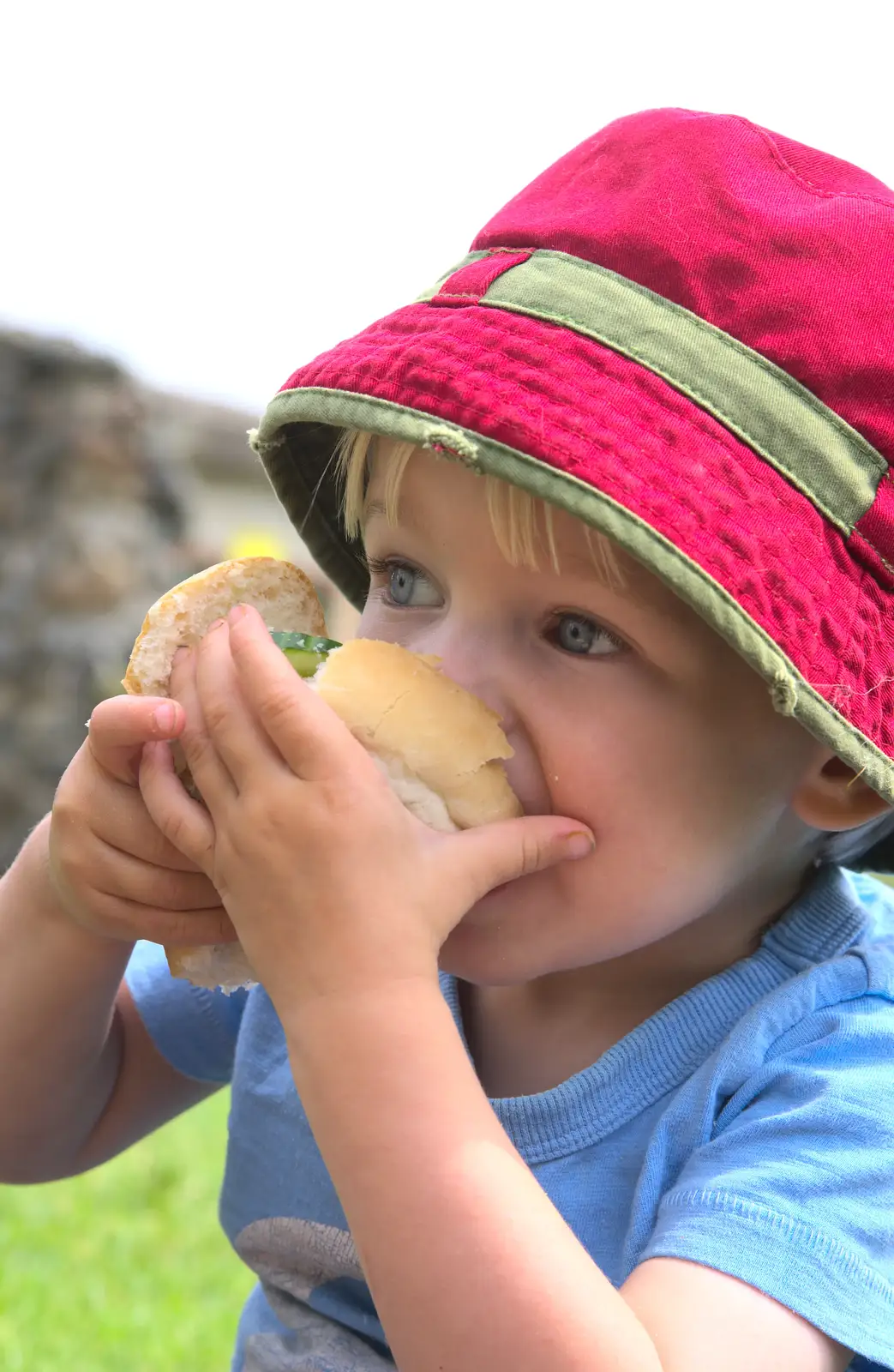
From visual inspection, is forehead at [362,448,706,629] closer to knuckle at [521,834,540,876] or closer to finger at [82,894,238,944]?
knuckle at [521,834,540,876]

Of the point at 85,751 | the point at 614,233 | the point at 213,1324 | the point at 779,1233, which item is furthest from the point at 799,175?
the point at 213,1324

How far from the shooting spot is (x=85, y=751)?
147 centimetres

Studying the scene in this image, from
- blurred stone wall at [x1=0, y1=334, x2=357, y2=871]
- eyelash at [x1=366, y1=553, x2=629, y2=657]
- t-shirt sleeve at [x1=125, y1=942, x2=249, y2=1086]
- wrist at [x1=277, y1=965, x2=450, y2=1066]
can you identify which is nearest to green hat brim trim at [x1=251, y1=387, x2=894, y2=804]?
eyelash at [x1=366, y1=553, x2=629, y2=657]

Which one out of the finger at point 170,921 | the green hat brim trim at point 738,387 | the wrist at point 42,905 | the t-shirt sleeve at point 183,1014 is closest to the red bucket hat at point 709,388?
the green hat brim trim at point 738,387

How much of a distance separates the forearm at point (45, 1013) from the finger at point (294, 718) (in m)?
0.58

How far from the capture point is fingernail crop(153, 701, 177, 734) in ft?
4.32

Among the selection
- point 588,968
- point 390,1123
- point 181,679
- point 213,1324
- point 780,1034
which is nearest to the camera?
point 390,1123

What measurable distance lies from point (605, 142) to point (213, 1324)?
88.9 inches

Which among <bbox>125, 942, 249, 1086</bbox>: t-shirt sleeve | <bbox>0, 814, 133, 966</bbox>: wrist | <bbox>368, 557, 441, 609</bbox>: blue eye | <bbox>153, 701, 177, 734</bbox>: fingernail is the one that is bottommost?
<bbox>125, 942, 249, 1086</bbox>: t-shirt sleeve

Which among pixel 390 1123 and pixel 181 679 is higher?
pixel 181 679

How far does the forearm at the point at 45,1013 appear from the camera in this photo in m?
1.73

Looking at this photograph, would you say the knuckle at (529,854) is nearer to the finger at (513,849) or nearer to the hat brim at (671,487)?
the finger at (513,849)

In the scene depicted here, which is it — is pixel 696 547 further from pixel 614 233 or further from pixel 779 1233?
pixel 779 1233

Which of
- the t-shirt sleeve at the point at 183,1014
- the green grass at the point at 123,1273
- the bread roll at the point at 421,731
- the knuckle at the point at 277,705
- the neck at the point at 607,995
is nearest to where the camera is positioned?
the knuckle at the point at 277,705
